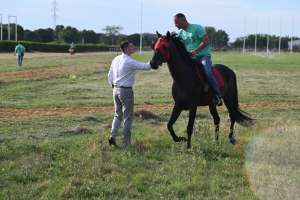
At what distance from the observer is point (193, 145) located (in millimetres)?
10961

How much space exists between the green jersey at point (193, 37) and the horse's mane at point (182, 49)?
0.32 m

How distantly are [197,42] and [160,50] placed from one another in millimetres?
1208

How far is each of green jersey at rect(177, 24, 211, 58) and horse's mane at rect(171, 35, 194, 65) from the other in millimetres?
322

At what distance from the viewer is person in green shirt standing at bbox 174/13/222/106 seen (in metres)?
11.0

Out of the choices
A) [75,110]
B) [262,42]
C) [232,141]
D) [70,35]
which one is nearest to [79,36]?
[70,35]

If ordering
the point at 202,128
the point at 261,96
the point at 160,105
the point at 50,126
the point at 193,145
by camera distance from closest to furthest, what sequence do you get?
the point at 193,145 → the point at 202,128 → the point at 50,126 → the point at 160,105 → the point at 261,96

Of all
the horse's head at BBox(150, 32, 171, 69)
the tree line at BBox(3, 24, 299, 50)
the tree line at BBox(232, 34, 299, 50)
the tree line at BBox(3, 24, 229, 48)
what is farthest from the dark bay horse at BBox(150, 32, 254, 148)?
the tree line at BBox(232, 34, 299, 50)

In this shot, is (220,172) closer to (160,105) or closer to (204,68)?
(204,68)

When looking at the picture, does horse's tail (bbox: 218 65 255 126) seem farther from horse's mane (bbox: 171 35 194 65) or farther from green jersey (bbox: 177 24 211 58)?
horse's mane (bbox: 171 35 194 65)

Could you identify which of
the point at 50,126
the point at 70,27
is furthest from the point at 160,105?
the point at 70,27

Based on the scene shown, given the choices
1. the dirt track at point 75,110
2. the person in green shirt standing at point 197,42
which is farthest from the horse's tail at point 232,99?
the dirt track at point 75,110

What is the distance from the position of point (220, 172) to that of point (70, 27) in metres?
143

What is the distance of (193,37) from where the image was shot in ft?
36.4

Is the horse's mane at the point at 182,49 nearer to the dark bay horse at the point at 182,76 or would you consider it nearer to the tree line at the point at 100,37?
the dark bay horse at the point at 182,76
